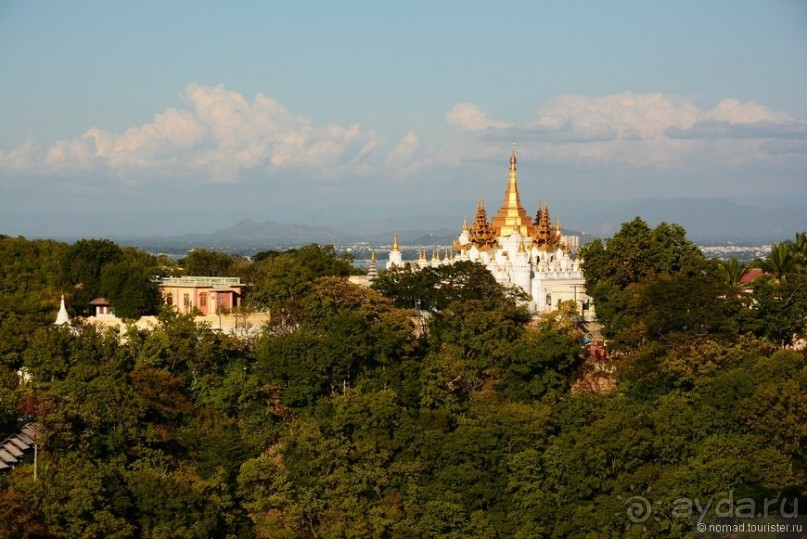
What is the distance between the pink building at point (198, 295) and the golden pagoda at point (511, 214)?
1010 cm

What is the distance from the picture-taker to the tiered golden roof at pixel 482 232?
176 ft

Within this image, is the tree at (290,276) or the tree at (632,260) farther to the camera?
the tree at (290,276)

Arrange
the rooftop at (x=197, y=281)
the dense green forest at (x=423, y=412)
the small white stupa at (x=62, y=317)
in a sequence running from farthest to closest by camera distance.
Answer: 1. the rooftop at (x=197, y=281)
2. the small white stupa at (x=62, y=317)
3. the dense green forest at (x=423, y=412)

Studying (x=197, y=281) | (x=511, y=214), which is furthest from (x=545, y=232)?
(x=197, y=281)

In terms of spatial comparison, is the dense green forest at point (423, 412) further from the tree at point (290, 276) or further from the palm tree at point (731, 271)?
the palm tree at point (731, 271)

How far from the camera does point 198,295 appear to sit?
48.5m

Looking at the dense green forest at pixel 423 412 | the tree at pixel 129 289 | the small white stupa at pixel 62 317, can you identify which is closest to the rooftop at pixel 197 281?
the tree at pixel 129 289

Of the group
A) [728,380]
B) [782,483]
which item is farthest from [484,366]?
[782,483]

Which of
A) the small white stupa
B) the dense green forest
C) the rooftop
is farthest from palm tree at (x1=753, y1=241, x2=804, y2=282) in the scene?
the small white stupa

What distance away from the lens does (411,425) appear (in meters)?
37.9

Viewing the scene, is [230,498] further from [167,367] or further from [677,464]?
[677,464]

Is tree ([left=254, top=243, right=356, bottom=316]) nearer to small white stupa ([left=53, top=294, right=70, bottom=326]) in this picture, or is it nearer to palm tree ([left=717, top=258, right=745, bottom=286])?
small white stupa ([left=53, top=294, right=70, bottom=326])

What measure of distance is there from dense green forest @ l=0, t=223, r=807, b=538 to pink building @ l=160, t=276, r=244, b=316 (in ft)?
8.72

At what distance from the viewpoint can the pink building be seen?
4828cm
